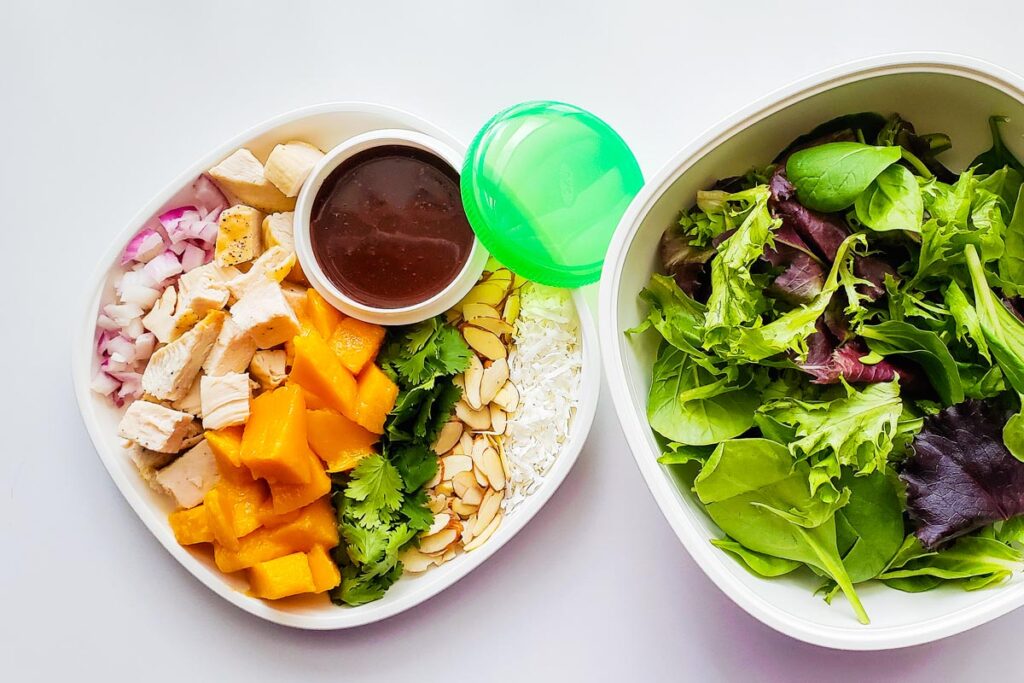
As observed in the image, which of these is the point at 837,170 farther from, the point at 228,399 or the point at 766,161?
the point at 228,399

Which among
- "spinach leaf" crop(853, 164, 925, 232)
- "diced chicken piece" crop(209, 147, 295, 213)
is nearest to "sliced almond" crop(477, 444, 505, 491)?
"diced chicken piece" crop(209, 147, 295, 213)

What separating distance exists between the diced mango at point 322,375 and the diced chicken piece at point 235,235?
0.18 metres

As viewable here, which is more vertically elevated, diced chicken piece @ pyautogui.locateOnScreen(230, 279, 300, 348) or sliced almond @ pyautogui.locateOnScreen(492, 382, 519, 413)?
diced chicken piece @ pyautogui.locateOnScreen(230, 279, 300, 348)

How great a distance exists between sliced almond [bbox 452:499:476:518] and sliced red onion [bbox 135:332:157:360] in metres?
0.54

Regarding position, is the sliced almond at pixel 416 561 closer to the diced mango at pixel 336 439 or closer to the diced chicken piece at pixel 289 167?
the diced mango at pixel 336 439

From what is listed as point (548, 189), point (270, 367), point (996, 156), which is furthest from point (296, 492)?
point (996, 156)

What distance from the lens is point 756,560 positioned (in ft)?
3.42

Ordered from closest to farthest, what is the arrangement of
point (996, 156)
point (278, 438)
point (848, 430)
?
1. point (848, 430)
2. point (996, 156)
3. point (278, 438)

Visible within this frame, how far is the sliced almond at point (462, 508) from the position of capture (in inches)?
50.8

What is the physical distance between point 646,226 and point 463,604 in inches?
27.9

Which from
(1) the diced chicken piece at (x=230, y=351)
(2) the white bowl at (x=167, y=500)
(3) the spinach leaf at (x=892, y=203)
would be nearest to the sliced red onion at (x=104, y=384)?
(2) the white bowl at (x=167, y=500)

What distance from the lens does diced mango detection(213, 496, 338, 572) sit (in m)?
1.24

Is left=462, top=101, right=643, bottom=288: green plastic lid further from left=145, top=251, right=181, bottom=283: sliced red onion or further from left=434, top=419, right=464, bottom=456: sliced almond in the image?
left=145, top=251, right=181, bottom=283: sliced red onion

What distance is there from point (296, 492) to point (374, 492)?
12 cm
